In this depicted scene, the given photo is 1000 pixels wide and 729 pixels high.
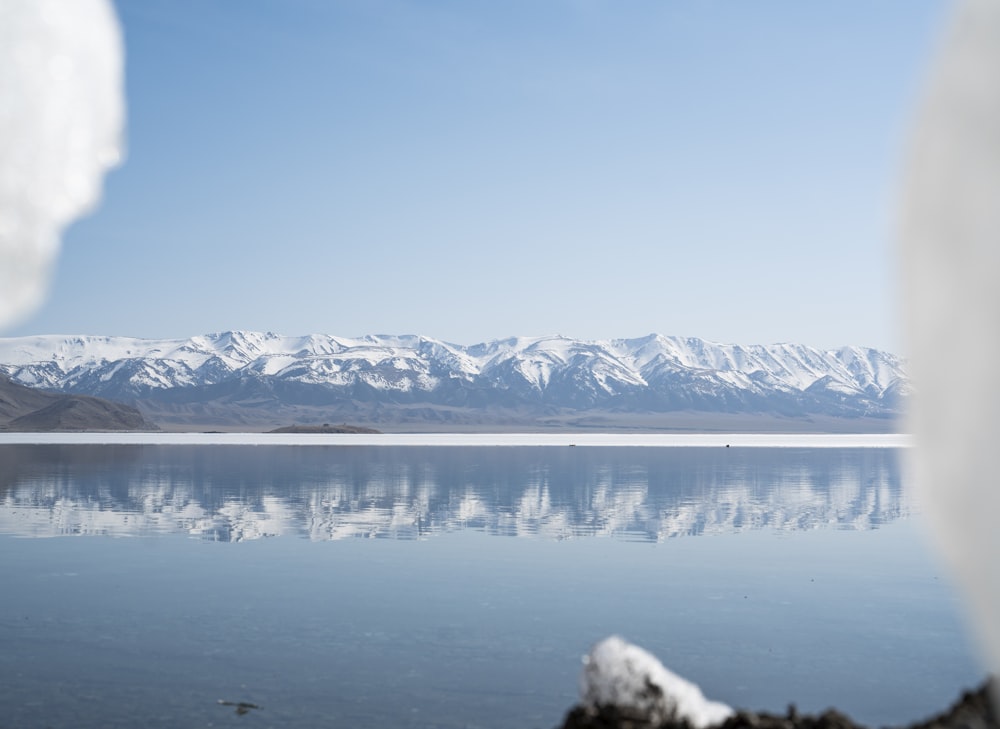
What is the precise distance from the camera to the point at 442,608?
53.9 ft

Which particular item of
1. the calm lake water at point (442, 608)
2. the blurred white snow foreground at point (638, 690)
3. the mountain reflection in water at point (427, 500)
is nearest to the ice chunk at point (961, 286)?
the blurred white snow foreground at point (638, 690)

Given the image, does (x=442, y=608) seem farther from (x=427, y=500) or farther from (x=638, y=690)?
(x=427, y=500)

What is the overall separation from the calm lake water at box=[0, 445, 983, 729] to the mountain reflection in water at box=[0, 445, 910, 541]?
0.87ft

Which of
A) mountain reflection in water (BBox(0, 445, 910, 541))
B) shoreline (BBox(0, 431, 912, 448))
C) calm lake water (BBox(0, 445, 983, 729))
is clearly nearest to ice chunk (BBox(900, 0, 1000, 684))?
calm lake water (BBox(0, 445, 983, 729))

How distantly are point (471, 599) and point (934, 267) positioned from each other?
14917 millimetres

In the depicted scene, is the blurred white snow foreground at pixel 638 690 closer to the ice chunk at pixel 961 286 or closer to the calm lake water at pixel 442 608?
the ice chunk at pixel 961 286

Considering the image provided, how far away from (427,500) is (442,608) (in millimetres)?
20579

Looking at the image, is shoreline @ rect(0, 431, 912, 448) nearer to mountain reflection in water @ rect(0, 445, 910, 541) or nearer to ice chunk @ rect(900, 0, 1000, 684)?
mountain reflection in water @ rect(0, 445, 910, 541)

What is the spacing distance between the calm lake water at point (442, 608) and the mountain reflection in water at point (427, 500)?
0.87 ft

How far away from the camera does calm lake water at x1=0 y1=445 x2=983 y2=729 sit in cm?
1138

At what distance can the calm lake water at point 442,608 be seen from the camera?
11383mm

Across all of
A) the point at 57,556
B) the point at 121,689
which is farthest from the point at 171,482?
the point at 121,689

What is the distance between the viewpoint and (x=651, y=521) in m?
30.1

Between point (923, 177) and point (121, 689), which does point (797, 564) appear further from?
point (923, 177)
